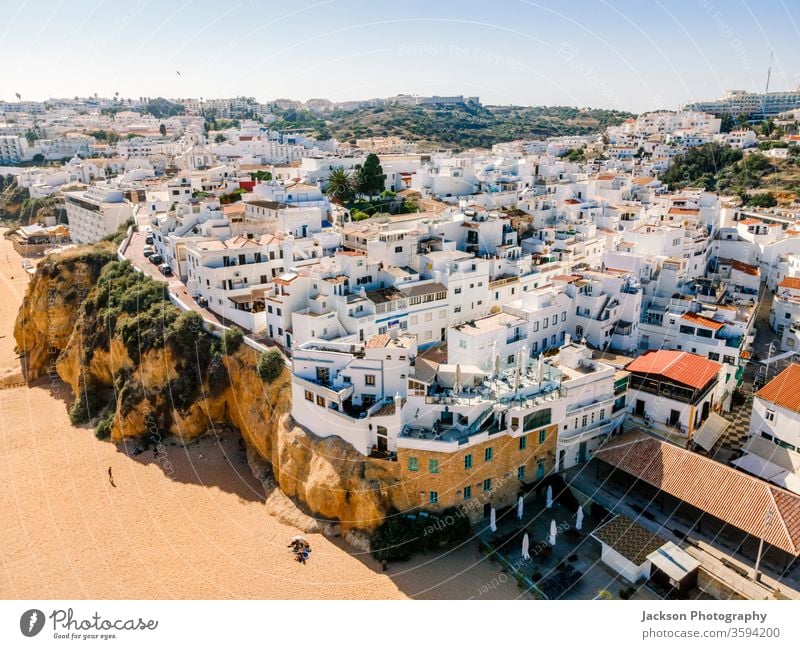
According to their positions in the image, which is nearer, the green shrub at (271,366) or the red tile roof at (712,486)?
the red tile roof at (712,486)

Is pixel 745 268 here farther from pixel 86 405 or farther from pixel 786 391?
pixel 86 405

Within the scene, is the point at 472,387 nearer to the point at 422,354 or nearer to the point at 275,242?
the point at 422,354

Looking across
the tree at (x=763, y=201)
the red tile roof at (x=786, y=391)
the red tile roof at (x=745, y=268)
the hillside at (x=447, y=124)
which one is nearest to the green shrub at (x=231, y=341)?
the red tile roof at (x=786, y=391)

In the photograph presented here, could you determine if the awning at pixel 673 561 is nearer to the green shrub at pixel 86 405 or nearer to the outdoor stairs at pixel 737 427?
the outdoor stairs at pixel 737 427

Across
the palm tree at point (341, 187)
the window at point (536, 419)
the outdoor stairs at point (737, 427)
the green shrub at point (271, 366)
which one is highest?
the palm tree at point (341, 187)

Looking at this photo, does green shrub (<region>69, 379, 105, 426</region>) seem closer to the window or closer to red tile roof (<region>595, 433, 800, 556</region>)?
the window

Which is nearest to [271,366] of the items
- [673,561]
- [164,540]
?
[164,540]

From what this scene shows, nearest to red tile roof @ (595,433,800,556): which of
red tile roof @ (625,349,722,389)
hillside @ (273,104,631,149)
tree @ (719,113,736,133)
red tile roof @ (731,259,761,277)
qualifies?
red tile roof @ (625,349,722,389)
